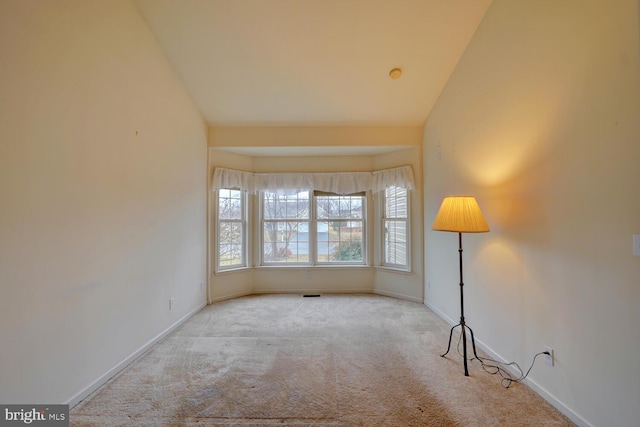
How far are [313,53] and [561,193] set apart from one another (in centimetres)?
252

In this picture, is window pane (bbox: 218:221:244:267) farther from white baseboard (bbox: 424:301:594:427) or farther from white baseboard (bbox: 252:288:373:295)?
white baseboard (bbox: 424:301:594:427)

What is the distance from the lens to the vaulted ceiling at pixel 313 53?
7.92ft

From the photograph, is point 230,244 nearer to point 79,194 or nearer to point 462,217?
point 79,194

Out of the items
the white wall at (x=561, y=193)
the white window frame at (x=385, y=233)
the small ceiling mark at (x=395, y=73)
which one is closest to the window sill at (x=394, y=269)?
the white window frame at (x=385, y=233)

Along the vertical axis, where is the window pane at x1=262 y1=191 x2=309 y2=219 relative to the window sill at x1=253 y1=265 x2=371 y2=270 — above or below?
above

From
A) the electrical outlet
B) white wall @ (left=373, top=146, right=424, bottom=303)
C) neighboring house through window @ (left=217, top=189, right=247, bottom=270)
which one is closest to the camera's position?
the electrical outlet

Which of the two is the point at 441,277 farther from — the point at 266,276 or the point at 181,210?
the point at 181,210

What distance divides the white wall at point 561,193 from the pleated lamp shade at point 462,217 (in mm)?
287

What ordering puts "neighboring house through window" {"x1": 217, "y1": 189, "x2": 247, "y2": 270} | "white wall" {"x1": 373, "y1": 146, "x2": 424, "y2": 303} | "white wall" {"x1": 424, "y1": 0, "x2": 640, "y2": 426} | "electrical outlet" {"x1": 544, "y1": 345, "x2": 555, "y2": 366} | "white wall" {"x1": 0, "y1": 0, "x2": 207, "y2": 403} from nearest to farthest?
"white wall" {"x1": 424, "y1": 0, "x2": 640, "y2": 426}, "white wall" {"x1": 0, "y1": 0, "x2": 207, "y2": 403}, "electrical outlet" {"x1": 544, "y1": 345, "x2": 555, "y2": 366}, "white wall" {"x1": 373, "y1": 146, "x2": 424, "y2": 303}, "neighboring house through window" {"x1": 217, "y1": 189, "x2": 247, "y2": 270}

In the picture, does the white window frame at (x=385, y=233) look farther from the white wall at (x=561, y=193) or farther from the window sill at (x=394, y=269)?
the white wall at (x=561, y=193)
